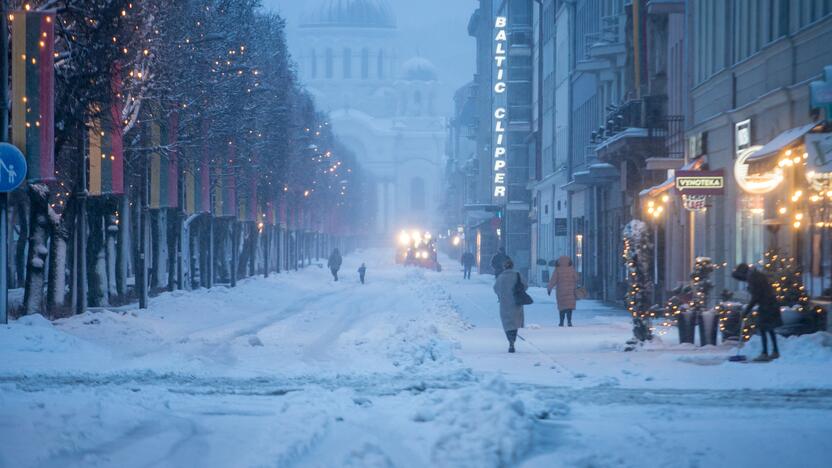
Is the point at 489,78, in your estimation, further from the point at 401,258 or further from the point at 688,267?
the point at 688,267

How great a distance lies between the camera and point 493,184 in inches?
3054

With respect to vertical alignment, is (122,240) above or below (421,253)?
above

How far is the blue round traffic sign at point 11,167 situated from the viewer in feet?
70.3

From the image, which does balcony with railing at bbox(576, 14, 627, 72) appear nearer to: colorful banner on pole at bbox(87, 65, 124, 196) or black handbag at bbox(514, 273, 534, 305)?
colorful banner on pole at bbox(87, 65, 124, 196)

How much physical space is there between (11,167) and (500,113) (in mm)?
54845

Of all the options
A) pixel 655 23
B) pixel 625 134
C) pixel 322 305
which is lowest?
pixel 322 305

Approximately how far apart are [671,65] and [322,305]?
13.1 meters

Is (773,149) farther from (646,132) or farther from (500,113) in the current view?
(500,113)

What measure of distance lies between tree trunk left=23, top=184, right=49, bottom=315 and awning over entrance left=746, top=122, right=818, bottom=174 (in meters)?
13.1

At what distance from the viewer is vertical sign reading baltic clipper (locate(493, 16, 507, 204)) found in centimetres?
7419

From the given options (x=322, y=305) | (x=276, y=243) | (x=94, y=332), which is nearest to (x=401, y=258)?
(x=276, y=243)

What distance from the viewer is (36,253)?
27938 mm

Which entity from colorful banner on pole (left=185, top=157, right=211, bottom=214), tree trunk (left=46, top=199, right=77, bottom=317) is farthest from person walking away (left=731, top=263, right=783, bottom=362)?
colorful banner on pole (left=185, top=157, right=211, bottom=214)

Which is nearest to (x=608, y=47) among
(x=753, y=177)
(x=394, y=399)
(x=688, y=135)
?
(x=688, y=135)
